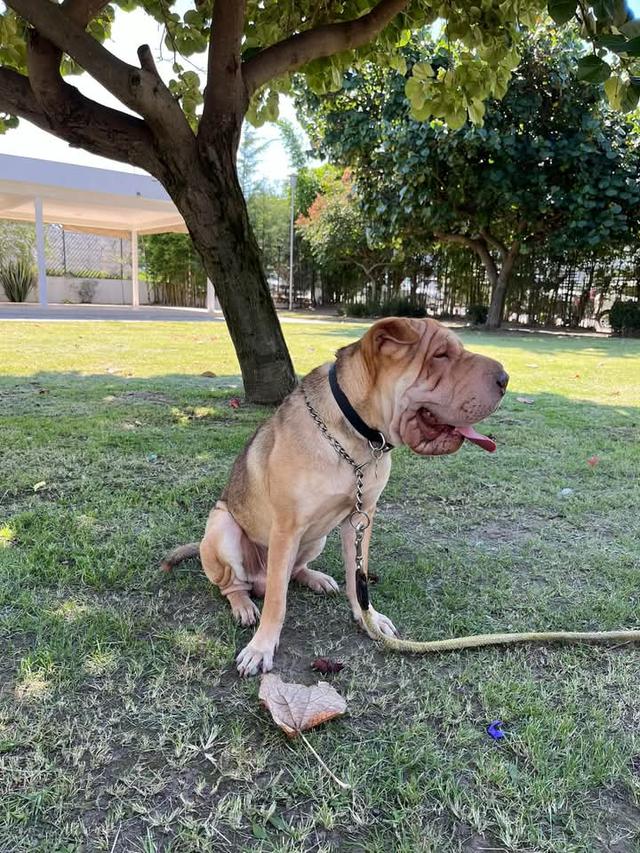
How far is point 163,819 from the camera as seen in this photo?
159 centimetres

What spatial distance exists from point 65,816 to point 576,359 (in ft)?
42.9

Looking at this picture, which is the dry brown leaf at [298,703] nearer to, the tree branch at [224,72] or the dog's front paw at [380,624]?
the dog's front paw at [380,624]

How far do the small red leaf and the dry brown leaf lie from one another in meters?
0.12

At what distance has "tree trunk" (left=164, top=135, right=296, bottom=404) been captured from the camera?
214 inches

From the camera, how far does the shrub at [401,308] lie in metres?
26.9

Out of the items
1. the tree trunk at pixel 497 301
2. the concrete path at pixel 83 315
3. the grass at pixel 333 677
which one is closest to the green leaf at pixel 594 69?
the grass at pixel 333 677

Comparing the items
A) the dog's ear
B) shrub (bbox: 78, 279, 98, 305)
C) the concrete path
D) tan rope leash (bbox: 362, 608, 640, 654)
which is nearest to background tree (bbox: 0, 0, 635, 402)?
the dog's ear

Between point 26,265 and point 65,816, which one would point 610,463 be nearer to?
point 65,816

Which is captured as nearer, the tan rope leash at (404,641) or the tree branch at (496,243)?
the tan rope leash at (404,641)

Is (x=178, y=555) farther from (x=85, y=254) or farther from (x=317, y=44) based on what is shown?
(x=85, y=254)

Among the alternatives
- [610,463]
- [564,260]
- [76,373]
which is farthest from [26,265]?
[610,463]

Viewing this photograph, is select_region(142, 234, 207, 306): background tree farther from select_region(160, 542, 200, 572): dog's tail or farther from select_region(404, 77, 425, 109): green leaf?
select_region(160, 542, 200, 572): dog's tail

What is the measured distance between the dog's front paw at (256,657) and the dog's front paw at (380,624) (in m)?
0.44

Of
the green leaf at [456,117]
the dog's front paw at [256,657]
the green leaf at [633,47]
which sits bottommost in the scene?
the dog's front paw at [256,657]
